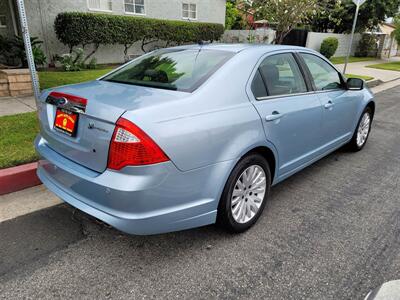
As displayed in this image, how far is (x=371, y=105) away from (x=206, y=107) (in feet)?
12.1

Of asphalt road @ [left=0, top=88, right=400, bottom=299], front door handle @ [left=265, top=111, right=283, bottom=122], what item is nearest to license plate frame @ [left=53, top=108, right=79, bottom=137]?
asphalt road @ [left=0, top=88, right=400, bottom=299]

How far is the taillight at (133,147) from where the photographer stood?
216 cm

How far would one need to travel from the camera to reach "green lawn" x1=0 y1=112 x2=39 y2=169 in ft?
12.5

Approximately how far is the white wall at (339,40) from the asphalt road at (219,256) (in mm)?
18870

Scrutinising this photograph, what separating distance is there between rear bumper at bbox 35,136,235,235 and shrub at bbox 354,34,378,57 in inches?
1075

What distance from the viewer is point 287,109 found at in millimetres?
3186

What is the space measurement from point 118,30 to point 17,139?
957cm

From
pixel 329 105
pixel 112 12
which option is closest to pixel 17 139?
pixel 329 105

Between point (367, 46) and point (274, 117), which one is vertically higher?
point (274, 117)

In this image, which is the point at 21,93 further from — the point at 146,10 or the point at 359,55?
the point at 359,55

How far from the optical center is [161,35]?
578 inches

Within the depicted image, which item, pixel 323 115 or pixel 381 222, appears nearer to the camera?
pixel 381 222

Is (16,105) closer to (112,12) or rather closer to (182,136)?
(182,136)

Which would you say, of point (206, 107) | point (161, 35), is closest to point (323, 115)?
point (206, 107)
